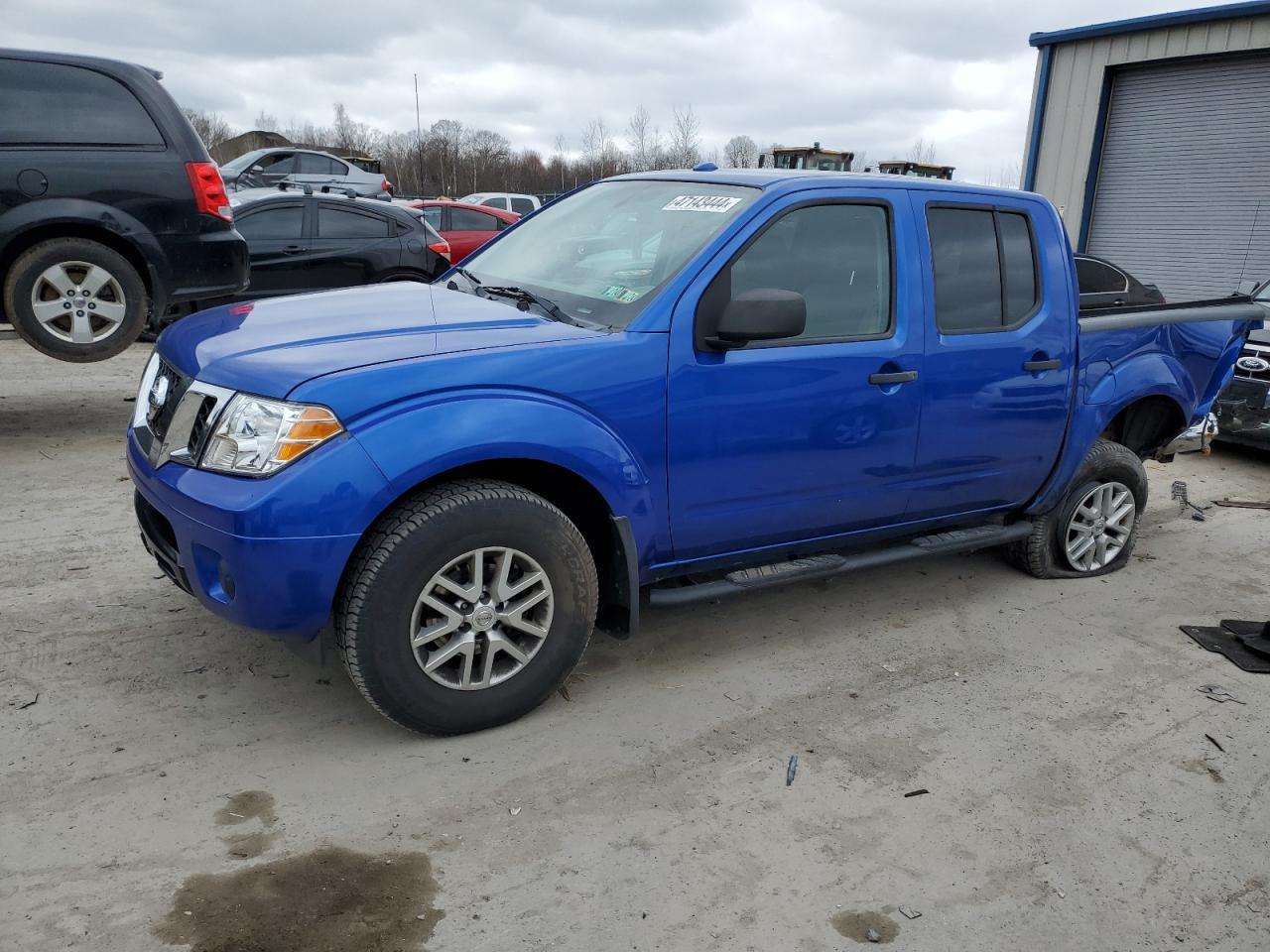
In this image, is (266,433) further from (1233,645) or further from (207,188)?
(207,188)

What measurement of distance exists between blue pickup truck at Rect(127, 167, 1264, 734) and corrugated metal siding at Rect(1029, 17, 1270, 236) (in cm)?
1066

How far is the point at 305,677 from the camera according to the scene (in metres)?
3.65

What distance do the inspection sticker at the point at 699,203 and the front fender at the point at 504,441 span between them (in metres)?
1.03

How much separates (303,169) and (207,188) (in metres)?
16.6

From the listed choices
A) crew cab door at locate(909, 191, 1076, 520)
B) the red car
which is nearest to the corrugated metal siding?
the red car

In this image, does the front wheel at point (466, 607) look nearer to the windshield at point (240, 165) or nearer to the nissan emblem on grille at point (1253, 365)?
the nissan emblem on grille at point (1253, 365)

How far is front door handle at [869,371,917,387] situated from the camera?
384cm

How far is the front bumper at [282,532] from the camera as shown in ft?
9.22

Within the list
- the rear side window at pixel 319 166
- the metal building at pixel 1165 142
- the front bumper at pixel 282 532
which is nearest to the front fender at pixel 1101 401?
the front bumper at pixel 282 532

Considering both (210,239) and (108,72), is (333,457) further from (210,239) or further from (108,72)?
(108,72)

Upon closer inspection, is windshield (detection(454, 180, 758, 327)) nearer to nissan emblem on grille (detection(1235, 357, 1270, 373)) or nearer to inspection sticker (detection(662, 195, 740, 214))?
inspection sticker (detection(662, 195, 740, 214))

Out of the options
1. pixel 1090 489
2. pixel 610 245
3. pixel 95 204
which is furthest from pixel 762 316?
pixel 95 204

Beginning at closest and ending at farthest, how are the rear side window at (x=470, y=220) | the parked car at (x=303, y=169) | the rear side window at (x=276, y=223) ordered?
the rear side window at (x=276, y=223) → the rear side window at (x=470, y=220) → the parked car at (x=303, y=169)

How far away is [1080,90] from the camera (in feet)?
47.5
